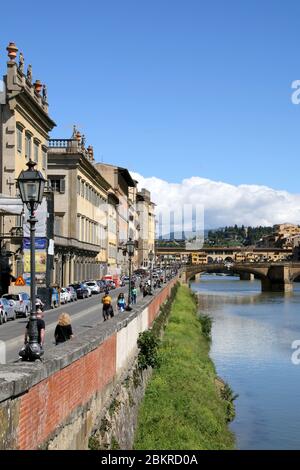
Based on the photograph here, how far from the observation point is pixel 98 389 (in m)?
13.7

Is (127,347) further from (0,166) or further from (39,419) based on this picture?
(0,166)

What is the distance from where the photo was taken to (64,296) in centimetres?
5484

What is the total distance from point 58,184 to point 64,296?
71.3ft

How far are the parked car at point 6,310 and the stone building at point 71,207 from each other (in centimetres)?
2508

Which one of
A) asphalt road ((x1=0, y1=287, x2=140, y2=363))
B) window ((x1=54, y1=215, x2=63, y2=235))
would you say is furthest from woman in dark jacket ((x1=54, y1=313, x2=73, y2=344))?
window ((x1=54, y1=215, x2=63, y2=235))

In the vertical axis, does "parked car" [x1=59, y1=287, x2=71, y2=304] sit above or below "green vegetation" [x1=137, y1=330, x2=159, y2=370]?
above

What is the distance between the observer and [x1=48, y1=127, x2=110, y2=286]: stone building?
6988 centimetres

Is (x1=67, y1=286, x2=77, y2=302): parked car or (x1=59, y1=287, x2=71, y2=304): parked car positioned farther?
(x1=67, y1=286, x2=77, y2=302): parked car

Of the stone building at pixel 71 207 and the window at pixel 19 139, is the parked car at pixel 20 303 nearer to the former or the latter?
the window at pixel 19 139

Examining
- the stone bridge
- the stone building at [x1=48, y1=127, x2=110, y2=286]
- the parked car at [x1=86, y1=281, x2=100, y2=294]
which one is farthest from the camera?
the stone bridge

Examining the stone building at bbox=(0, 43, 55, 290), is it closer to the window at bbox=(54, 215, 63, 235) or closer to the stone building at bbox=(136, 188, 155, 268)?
the window at bbox=(54, 215, 63, 235)

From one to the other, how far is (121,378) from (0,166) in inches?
1343

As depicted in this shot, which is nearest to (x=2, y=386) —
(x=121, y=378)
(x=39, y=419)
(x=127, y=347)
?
(x=39, y=419)

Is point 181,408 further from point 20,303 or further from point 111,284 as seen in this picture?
point 111,284
